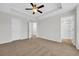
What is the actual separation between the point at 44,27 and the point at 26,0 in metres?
5.36

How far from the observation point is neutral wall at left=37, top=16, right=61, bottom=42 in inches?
201

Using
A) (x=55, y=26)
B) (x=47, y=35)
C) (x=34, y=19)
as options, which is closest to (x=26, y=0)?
(x=55, y=26)

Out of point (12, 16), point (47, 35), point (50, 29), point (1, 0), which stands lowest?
point (47, 35)

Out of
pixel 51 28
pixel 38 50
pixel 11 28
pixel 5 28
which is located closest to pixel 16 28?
pixel 11 28

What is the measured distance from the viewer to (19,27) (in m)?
6.03

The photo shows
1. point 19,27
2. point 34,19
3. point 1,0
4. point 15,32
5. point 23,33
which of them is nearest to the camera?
point 1,0

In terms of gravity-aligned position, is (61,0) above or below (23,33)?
above

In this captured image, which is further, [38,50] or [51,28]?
[51,28]

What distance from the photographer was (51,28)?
563 centimetres

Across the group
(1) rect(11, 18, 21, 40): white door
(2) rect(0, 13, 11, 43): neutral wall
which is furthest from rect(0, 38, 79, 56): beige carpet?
(1) rect(11, 18, 21, 40): white door

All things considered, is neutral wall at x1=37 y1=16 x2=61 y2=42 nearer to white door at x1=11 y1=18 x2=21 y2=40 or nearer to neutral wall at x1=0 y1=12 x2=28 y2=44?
neutral wall at x1=0 y1=12 x2=28 y2=44

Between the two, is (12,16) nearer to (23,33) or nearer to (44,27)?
(23,33)

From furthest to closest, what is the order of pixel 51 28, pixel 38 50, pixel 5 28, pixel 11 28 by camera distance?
1. pixel 51 28
2. pixel 11 28
3. pixel 5 28
4. pixel 38 50

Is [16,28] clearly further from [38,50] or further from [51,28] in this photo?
[38,50]
